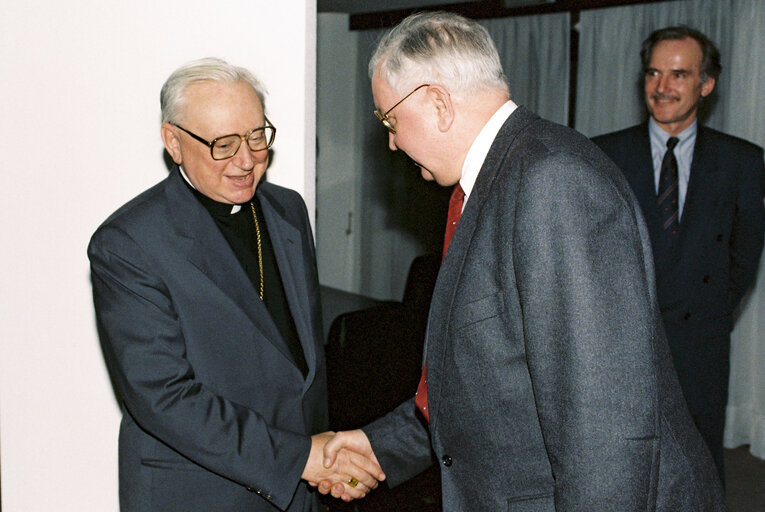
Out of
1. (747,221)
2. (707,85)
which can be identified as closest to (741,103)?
(707,85)

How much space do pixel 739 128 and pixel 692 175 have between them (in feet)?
6.14

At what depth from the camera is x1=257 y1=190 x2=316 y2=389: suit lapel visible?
1.86m

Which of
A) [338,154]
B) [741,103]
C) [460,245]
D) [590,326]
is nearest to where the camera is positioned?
[590,326]

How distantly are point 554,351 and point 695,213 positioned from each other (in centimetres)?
233

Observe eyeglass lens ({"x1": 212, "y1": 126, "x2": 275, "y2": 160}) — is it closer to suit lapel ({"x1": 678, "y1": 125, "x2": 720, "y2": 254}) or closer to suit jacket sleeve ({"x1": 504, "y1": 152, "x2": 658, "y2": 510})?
suit jacket sleeve ({"x1": 504, "y1": 152, "x2": 658, "y2": 510})

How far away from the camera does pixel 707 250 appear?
124 inches

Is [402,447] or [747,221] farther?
[747,221]

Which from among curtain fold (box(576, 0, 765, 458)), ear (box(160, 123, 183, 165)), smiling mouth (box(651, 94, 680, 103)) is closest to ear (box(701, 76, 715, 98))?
smiling mouth (box(651, 94, 680, 103))

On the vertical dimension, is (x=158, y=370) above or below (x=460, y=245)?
below

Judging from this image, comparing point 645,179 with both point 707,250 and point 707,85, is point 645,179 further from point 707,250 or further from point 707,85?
point 707,85

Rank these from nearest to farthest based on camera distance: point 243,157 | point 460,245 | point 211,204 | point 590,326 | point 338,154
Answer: point 590,326
point 460,245
point 243,157
point 211,204
point 338,154

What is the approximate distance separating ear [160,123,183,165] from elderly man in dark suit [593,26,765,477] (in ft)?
7.24

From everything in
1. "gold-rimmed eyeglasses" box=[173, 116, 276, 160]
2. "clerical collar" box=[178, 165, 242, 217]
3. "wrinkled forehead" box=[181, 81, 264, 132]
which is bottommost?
"clerical collar" box=[178, 165, 242, 217]

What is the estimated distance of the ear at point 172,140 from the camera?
5.55 ft
